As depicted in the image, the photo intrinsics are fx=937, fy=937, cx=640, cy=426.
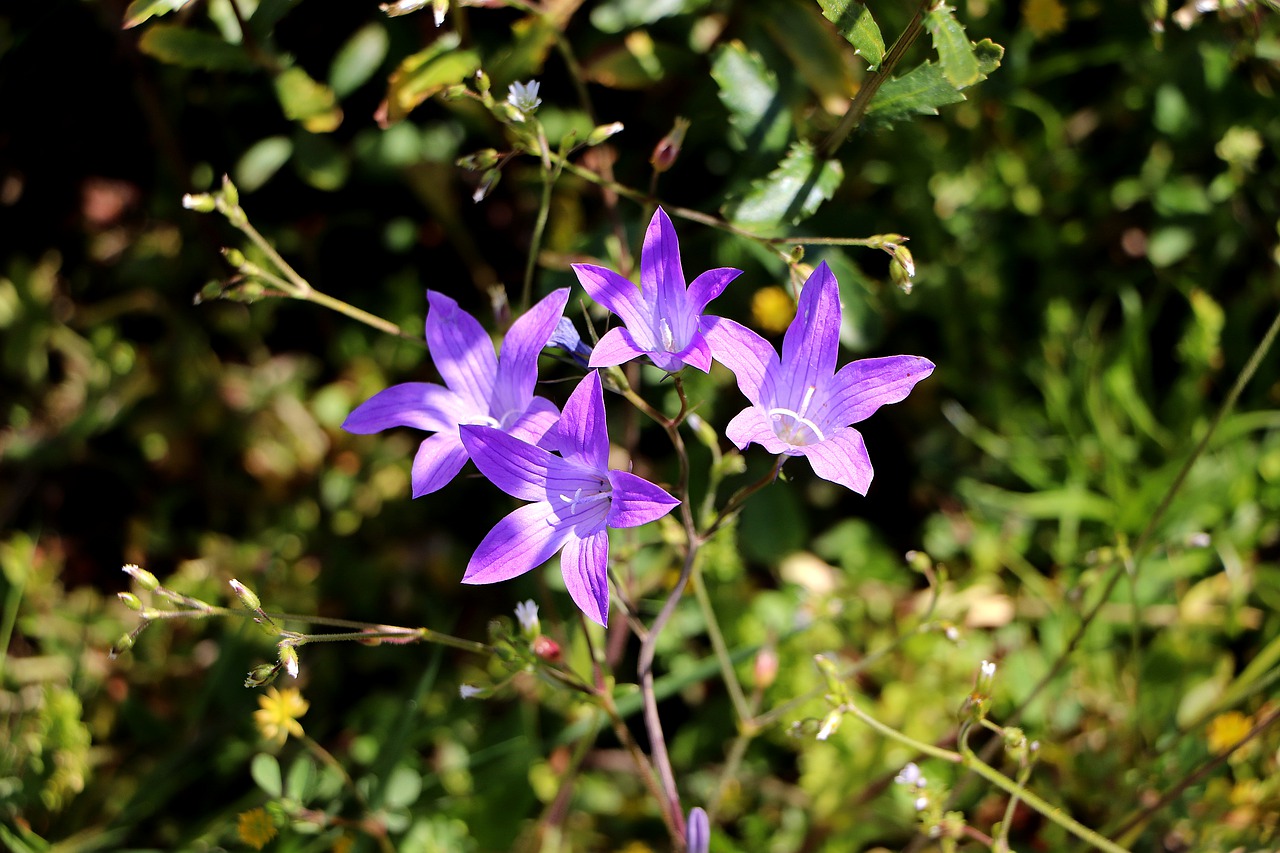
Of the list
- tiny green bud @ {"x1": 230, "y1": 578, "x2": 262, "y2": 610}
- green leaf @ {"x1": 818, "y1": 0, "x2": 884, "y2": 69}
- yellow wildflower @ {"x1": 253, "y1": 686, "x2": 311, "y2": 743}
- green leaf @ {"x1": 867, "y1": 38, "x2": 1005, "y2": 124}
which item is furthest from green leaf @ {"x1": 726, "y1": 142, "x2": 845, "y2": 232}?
yellow wildflower @ {"x1": 253, "y1": 686, "x2": 311, "y2": 743}

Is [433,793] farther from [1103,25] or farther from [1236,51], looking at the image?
[1103,25]

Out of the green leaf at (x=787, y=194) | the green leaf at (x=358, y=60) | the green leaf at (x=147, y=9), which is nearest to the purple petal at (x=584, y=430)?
the green leaf at (x=787, y=194)

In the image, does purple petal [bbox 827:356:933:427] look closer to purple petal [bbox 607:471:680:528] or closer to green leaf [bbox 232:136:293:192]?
purple petal [bbox 607:471:680:528]

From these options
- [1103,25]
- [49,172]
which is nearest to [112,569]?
[49,172]

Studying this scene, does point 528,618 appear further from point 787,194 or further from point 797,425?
point 787,194

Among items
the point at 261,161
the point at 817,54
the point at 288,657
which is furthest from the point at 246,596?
the point at 817,54
